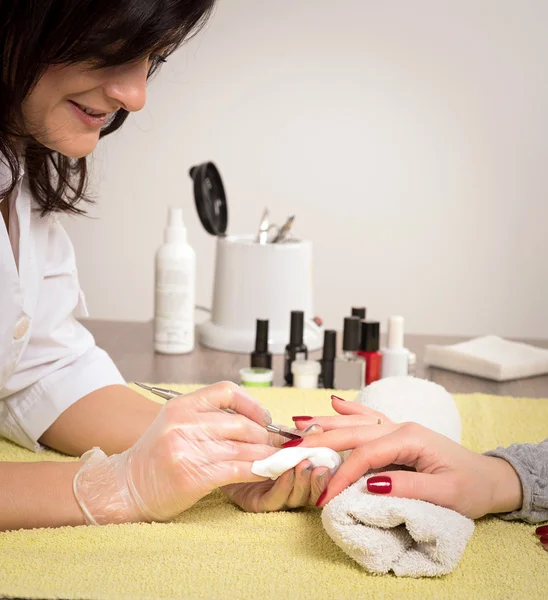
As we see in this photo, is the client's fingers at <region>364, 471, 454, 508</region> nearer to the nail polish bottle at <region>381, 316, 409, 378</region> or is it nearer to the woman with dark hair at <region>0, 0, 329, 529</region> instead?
the woman with dark hair at <region>0, 0, 329, 529</region>

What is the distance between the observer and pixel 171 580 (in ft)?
2.33

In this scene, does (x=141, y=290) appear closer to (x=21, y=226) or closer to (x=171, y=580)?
(x=21, y=226)

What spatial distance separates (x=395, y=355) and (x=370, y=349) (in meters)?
0.05

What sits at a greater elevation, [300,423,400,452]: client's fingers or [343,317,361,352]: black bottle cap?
[343,317,361,352]: black bottle cap

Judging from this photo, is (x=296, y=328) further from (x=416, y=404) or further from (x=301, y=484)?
(x=301, y=484)

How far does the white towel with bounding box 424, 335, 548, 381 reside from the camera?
1560 mm

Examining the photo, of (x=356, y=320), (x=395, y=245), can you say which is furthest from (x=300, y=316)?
(x=395, y=245)

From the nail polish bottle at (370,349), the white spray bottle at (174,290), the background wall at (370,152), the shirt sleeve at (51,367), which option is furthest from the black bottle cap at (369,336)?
the background wall at (370,152)

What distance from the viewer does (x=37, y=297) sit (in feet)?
3.61

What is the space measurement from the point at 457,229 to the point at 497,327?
42cm

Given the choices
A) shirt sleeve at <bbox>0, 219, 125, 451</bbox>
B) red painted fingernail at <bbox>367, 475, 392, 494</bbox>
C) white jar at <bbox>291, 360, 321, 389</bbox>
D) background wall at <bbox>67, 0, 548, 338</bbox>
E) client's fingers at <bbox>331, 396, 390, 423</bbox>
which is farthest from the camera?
background wall at <bbox>67, 0, 548, 338</bbox>

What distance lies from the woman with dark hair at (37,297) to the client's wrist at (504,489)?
0.18 m

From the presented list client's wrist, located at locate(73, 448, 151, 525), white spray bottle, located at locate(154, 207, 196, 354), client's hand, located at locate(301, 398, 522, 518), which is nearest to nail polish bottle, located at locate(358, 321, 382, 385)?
white spray bottle, located at locate(154, 207, 196, 354)

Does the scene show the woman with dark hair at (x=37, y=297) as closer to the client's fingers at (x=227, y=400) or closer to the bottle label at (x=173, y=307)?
the client's fingers at (x=227, y=400)
